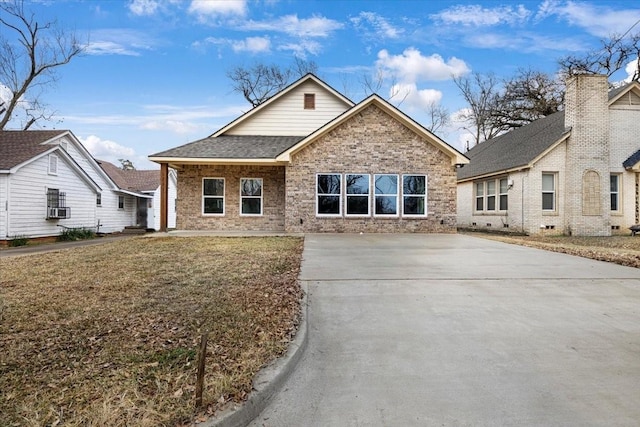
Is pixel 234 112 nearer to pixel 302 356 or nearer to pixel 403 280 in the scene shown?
pixel 403 280

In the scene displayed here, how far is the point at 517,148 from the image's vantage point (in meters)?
19.5

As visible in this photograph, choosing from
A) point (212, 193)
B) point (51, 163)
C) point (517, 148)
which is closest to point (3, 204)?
point (51, 163)

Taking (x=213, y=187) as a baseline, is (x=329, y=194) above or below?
below

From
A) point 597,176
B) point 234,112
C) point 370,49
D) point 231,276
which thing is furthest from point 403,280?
point 234,112

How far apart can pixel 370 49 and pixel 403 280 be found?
22.2 metres

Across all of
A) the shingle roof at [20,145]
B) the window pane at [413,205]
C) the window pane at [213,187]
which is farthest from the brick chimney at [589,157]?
the shingle roof at [20,145]

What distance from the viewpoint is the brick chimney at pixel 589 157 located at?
639 inches

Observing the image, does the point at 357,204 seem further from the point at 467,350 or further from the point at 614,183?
the point at 467,350

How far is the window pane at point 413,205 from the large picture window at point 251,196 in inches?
245

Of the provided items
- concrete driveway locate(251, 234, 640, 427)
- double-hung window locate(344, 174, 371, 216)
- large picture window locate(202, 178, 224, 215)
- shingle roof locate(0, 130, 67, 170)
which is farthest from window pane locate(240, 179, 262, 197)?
concrete driveway locate(251, 234, 640, 427)

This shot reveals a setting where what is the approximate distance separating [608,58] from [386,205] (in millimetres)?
27802

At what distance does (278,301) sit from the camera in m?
5.09

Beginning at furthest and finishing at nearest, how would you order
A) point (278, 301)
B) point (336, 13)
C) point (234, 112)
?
point (234, 112), point (336, 13), point (278, 301)

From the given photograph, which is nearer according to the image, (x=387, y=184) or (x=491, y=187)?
(x=387, y=184)
